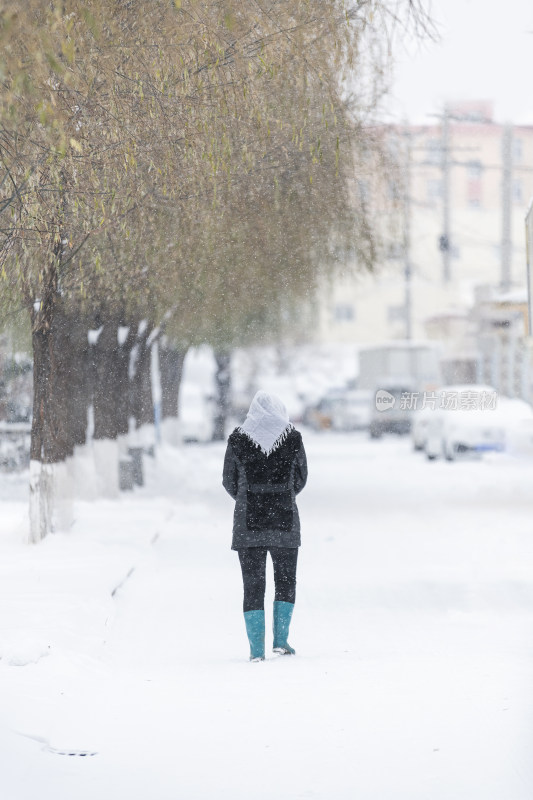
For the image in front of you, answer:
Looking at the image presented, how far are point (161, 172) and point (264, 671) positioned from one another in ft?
9.92

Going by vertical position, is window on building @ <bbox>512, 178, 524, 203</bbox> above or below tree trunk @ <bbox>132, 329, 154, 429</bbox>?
above

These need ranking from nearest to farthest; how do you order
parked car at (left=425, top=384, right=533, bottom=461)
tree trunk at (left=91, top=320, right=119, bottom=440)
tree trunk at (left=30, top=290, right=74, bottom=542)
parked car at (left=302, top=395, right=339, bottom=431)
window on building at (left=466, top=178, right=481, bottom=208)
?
tree trunk at (left=30, top=290, right=74, bottom=542), tree trunk at (left=91, top=320, right=119, bottom=440), parked car at (left=425, top=384, right=533, bottom=461), parked car at (left=302, top=395, right=339, bottom=431), window on building at (left=466, top=178, right=481, bottom=208)

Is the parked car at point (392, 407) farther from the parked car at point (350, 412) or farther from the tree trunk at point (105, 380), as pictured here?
the tree trunk at point (105, 380)

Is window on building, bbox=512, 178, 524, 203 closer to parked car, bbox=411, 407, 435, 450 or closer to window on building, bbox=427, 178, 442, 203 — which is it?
window on building, bbox=427, 178, 442, 203

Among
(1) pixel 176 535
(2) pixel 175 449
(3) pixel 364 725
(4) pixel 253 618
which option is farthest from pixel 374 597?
(2) pixel 175 449

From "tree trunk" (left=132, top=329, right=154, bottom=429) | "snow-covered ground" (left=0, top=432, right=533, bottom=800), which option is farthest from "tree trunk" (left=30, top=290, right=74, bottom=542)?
"tree trunk" (left=132, top=329, right=154, bottom=429)

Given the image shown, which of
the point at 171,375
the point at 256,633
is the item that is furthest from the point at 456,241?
the point at 256,633

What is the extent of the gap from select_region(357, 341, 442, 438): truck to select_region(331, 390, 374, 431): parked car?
1.68 meters

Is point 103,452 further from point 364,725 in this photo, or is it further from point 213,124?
point 364,725

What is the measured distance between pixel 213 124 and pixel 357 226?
9.08 metres

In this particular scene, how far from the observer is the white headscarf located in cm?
793

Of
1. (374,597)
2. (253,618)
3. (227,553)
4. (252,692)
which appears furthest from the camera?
(227,553)

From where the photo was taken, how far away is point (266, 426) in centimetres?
794

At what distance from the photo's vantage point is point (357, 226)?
1780 centimetres
